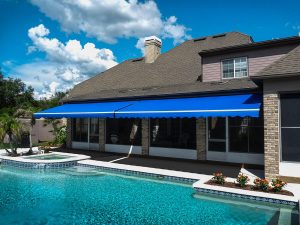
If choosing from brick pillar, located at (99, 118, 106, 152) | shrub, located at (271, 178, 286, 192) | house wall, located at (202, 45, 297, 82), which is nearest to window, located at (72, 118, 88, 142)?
brick pillar, located at (99, 118, 106, 152)

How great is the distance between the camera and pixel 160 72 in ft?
92.1

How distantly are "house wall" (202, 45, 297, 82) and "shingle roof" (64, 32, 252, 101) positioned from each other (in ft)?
5.68

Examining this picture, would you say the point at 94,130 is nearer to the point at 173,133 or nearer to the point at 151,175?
the point at 173,133

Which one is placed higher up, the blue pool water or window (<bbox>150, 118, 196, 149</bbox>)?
window (<bbox>150, 118, 196, 149</bbox>)

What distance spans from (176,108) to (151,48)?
15.6 meters

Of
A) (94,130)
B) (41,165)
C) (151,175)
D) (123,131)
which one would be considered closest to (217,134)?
(151,175)

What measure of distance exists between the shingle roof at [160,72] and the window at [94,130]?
97.3 inches

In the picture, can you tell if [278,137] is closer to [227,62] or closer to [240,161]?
[240,161]

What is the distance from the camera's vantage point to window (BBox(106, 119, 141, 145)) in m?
24.1

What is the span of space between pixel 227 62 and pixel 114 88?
40.3ft

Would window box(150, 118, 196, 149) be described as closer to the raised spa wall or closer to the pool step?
the raised spa wall

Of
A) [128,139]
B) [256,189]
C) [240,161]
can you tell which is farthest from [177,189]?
[128,139]

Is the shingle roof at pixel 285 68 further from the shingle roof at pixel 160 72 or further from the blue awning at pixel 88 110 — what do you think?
the blue awning at pixel 88 110

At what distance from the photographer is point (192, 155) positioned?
2092cm
